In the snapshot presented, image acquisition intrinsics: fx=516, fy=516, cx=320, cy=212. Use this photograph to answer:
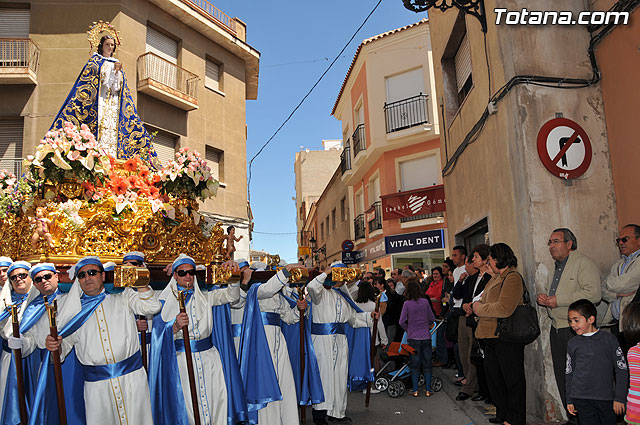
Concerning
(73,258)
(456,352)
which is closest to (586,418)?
(456,352)

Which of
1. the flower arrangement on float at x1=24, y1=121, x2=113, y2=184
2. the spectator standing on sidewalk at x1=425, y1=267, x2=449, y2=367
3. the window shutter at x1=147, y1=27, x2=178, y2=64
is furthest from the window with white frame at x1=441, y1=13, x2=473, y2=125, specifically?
the window shutter at x1=147, y1=27, x2=178, y2=64

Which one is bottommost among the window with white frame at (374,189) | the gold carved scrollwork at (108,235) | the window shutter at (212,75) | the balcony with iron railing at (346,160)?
the gold carved scrollwork at (108,235)

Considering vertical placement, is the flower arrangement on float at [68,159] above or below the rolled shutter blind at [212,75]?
below

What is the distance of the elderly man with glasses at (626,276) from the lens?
14.1 feet

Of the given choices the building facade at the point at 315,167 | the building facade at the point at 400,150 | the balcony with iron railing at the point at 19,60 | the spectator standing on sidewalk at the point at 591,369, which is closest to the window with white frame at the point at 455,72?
the spectator standing on sidewalk at the point at 591,369

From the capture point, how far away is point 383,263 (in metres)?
19.1

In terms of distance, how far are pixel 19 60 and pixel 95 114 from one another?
29.5 feet

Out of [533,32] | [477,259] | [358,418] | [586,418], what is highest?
[533,32]

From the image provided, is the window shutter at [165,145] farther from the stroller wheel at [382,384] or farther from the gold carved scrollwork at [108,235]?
the stroller wheel at [382,384]

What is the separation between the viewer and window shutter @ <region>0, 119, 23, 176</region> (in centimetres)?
1288

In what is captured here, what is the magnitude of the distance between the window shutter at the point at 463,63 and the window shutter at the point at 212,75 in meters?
8.99

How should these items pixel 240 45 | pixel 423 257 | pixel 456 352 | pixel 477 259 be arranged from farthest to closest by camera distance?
pixel 423 257
pixel 240 45
pixel 456 352
pixel 477 259

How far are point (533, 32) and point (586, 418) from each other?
422 centimetres

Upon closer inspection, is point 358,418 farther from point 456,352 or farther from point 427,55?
point 427,55
